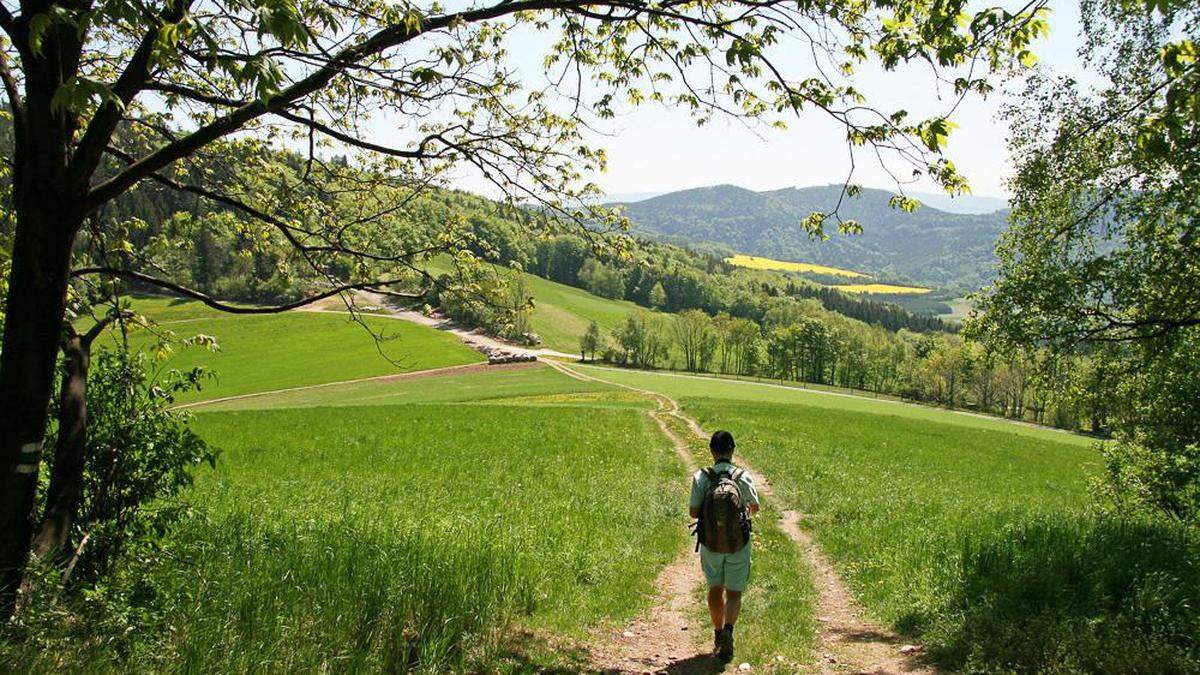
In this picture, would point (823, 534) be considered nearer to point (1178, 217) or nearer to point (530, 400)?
point (1178, 217)

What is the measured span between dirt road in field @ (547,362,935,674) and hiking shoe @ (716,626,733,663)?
0.33ft

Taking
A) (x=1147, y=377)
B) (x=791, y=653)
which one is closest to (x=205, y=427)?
(x=791, y=653)

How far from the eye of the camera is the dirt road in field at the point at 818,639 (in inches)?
263

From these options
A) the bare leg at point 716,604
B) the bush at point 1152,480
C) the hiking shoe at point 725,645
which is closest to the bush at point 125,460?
the bare leg at point 716,604

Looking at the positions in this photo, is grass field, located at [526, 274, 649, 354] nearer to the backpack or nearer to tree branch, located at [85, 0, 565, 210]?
the backpack

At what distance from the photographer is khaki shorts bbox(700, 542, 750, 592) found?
708cm

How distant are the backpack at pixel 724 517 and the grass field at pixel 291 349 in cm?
6087

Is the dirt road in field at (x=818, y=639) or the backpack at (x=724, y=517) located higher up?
the backpack at (x=724, y=517)

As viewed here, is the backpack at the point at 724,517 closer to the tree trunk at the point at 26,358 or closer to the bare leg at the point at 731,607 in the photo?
the bare leg at the point at 731,607

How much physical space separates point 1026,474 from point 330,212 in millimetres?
30667

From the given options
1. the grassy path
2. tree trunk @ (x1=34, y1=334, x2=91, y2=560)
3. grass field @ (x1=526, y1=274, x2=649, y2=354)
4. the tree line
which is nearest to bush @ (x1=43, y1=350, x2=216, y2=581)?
tree trunk @ (x1=34, y1=334, x2=91, y2=560)

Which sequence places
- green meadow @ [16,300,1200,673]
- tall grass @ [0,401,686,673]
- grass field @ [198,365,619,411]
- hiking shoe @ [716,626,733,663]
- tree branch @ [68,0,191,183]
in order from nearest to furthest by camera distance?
tall grass @ [0,401,686,673], tree branch @ [68,0,191,183], green meadow @ [16,300,1200,673], hiking shoe @ [716,626,733,663], grass field @ [198,365,619,411]

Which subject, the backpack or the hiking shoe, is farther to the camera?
the backpack

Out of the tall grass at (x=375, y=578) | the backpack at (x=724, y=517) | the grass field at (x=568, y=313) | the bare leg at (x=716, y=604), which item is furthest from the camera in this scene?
the grass field at (x=568, y=313)
